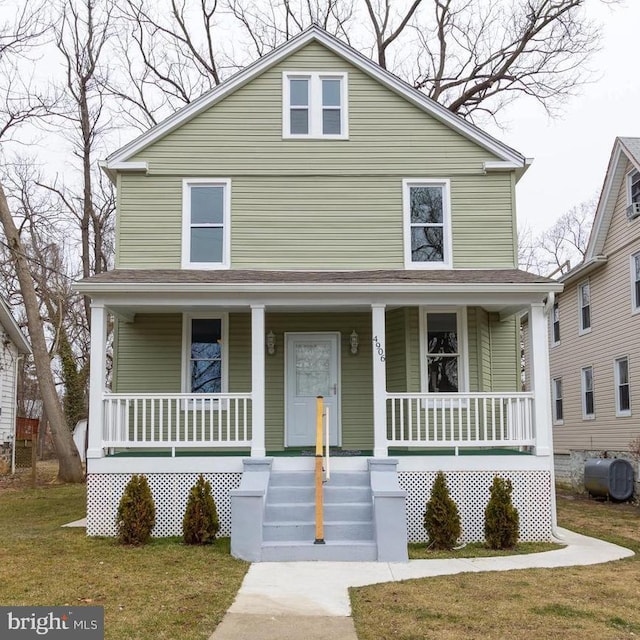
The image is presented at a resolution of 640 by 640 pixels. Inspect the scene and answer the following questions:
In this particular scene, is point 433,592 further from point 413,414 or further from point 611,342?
point 611,342

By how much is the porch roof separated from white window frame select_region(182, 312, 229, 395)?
4.15ft

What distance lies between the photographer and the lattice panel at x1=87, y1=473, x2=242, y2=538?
10305 millimetres

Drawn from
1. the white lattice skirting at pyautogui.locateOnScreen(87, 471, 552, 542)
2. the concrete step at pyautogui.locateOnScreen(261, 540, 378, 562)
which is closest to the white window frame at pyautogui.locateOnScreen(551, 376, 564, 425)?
the white lattice skirting at pyautogui.locateOnScreen(87, 471, 552, 542)

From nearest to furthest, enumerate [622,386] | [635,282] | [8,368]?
1. [635,282]
2. [622,386]
3. [8,368]

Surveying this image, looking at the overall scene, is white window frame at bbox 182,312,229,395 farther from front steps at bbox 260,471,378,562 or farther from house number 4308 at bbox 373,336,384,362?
house number 4308 at bbox 373,336,384,362

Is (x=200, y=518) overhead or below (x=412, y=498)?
below

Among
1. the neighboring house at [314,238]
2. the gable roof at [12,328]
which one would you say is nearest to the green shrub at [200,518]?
the neighboring house at [314,238]

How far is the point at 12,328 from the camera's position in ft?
76.5

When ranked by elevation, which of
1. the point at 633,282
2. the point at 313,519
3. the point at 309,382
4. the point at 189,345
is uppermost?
the point at 633,282

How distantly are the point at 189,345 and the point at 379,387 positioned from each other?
3.64 metres

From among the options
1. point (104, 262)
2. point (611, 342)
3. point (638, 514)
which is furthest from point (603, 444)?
point (104, 262)

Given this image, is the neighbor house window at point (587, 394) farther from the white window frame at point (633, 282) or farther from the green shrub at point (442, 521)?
the green shrub at point (442, 521)

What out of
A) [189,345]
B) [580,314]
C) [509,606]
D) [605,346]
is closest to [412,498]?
[509,606]

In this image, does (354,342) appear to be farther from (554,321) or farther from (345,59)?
(554,321)
